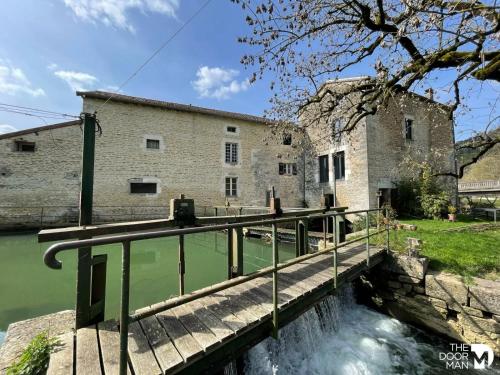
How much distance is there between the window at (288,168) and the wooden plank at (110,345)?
16.2 m

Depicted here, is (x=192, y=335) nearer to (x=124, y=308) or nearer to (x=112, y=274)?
(x=124, y=308)

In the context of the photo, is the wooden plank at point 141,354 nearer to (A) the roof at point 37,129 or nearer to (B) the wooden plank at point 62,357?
(B) the wooden plank at point 62,357

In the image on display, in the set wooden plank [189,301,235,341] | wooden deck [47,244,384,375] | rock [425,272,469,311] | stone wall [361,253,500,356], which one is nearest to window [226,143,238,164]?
stone wall [361,253,500,356]

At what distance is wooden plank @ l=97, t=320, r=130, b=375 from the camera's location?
Result: 164cm

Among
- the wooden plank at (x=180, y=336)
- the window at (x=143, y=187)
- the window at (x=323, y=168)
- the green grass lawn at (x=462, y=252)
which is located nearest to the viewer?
the wooden plank at (x=180, y=336)

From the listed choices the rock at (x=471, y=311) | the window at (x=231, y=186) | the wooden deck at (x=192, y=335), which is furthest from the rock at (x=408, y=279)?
the window at (x=231, y=186)

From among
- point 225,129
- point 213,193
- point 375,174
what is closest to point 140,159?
point 213,193

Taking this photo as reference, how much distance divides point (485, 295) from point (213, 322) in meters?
4.31

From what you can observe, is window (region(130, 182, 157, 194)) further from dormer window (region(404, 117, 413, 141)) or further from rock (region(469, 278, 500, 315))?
dormer window (region(404, 117, 413, 141))

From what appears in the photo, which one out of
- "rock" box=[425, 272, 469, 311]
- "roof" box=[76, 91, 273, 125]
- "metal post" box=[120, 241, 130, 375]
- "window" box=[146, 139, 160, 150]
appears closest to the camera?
"metal post" box=[120, 241, 130, 375]

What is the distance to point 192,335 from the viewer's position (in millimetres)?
2049

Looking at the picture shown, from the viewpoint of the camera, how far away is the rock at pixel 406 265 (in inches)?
176

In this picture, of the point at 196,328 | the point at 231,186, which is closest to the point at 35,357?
the point at 196,328

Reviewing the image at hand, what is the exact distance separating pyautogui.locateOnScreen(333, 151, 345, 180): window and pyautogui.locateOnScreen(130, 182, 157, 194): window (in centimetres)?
1078
